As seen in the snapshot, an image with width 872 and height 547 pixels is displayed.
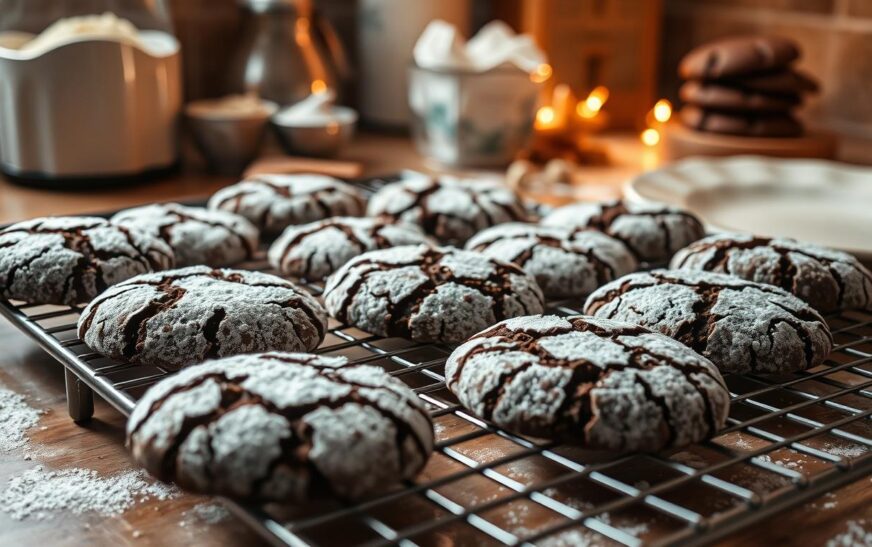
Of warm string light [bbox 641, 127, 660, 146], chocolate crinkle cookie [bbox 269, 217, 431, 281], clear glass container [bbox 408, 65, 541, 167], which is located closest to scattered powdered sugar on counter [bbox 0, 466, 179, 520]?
chocolate crinkle cookie [bbox 269, 217, 431, 281]

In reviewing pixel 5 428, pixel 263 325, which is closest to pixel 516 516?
pixel 263 325

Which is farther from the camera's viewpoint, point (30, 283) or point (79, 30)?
point (79, 30)

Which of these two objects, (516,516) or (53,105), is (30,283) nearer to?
(516,516)

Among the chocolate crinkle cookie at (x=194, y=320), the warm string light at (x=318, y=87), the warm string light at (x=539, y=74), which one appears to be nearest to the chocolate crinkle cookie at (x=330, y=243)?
the chocolate crinkle cookie at (x=194, y=320)

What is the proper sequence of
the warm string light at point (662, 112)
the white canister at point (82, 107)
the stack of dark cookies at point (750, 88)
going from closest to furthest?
the white canister at point (82, 107) → the stack of dark cookies at point (750, 88) → the warm string light at point (662, 112)

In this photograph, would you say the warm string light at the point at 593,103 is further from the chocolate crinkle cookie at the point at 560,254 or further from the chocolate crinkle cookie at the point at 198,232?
the chocolate crinkle cookie at the point at 198,232

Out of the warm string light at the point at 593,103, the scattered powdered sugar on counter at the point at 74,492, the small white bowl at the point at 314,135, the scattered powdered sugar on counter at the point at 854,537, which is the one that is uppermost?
the warm string light at the point at 593,103
